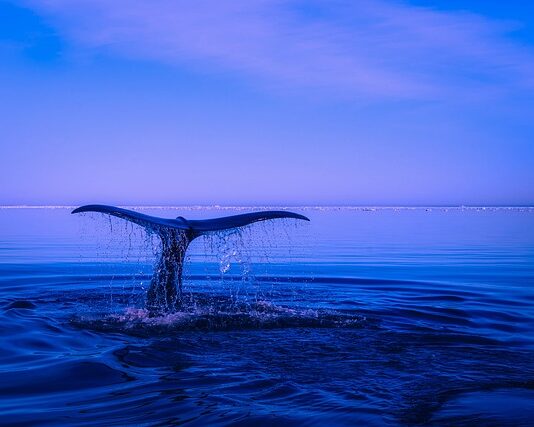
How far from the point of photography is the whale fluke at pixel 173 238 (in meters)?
8.67

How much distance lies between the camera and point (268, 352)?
22.1 feet

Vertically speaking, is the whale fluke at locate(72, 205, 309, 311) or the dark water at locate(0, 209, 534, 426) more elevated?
the whale fluke at locate(72, 205, 309, 311)

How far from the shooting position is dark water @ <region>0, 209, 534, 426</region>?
479 cm

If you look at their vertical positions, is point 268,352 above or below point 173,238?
below

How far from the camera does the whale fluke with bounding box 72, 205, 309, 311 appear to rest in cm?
867

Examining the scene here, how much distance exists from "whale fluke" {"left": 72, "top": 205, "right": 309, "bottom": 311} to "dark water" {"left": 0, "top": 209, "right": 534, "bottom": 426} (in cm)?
28

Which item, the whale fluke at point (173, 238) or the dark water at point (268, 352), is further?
the whale fluke at point (173, 238)

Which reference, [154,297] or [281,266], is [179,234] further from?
[281,266]

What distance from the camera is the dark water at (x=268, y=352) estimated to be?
479 cm

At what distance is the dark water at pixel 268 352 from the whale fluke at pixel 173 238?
28 cm

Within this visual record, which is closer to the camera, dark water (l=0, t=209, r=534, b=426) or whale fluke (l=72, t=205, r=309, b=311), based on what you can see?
dark water (l=0, t=209, r=534, b=426)

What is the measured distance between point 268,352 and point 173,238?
330 cm

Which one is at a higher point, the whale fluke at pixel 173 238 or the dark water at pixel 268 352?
the whale fluke at pixel 173 238

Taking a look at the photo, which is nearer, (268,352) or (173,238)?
(268,352)
